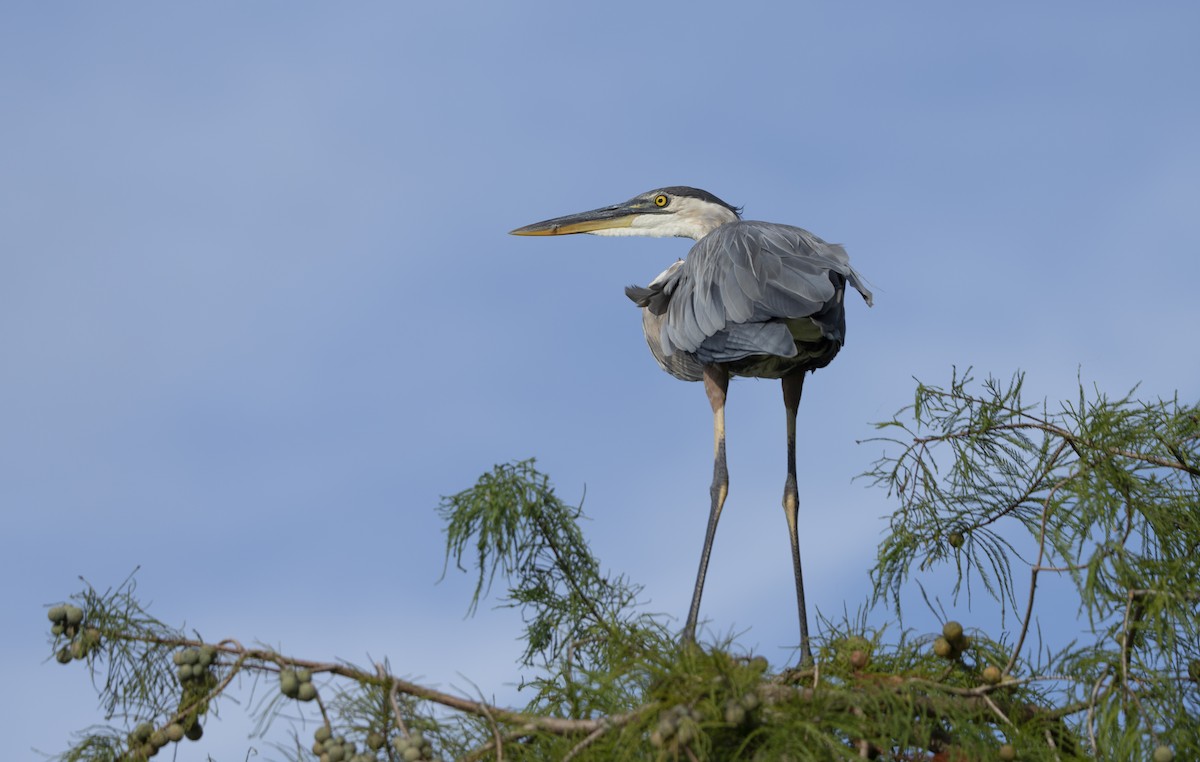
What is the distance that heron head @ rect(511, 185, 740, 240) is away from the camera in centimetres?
598

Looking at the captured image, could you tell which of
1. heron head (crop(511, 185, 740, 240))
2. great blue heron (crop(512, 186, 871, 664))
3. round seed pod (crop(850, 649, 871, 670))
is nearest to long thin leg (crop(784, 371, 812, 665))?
great blue heron (crop(512, 186, 871, 664))

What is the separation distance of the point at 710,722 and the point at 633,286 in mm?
2734

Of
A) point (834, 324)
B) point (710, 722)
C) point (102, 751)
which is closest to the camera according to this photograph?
point (710, 722)

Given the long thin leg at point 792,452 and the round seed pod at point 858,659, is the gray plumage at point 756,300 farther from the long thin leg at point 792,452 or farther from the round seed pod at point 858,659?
the round seed pod at point 858,659

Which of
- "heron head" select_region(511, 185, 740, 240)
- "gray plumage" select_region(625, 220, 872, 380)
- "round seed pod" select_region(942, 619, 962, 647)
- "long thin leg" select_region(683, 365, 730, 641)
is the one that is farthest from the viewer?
"heron head" select_region(511, 185, 740, 240)

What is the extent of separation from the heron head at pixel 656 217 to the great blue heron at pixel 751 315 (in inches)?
38.3

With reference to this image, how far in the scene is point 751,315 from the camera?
4137 millimetres

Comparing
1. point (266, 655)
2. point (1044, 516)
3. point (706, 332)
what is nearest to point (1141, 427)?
point (1044, 516)

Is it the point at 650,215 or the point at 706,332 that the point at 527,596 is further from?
the point at 650,215

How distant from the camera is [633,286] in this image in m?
4.80

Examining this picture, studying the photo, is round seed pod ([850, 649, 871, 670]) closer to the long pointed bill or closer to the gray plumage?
the gray plumage

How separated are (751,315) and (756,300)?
0.18 ft

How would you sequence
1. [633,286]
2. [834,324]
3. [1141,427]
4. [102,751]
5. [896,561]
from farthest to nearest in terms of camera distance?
1. [633,286]
2. [834,324]
3. [896,561]
4. [1141,427]
5. [102,751]

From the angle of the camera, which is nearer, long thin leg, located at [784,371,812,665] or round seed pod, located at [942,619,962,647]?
round seed pod, located at [942,619,962,647]
